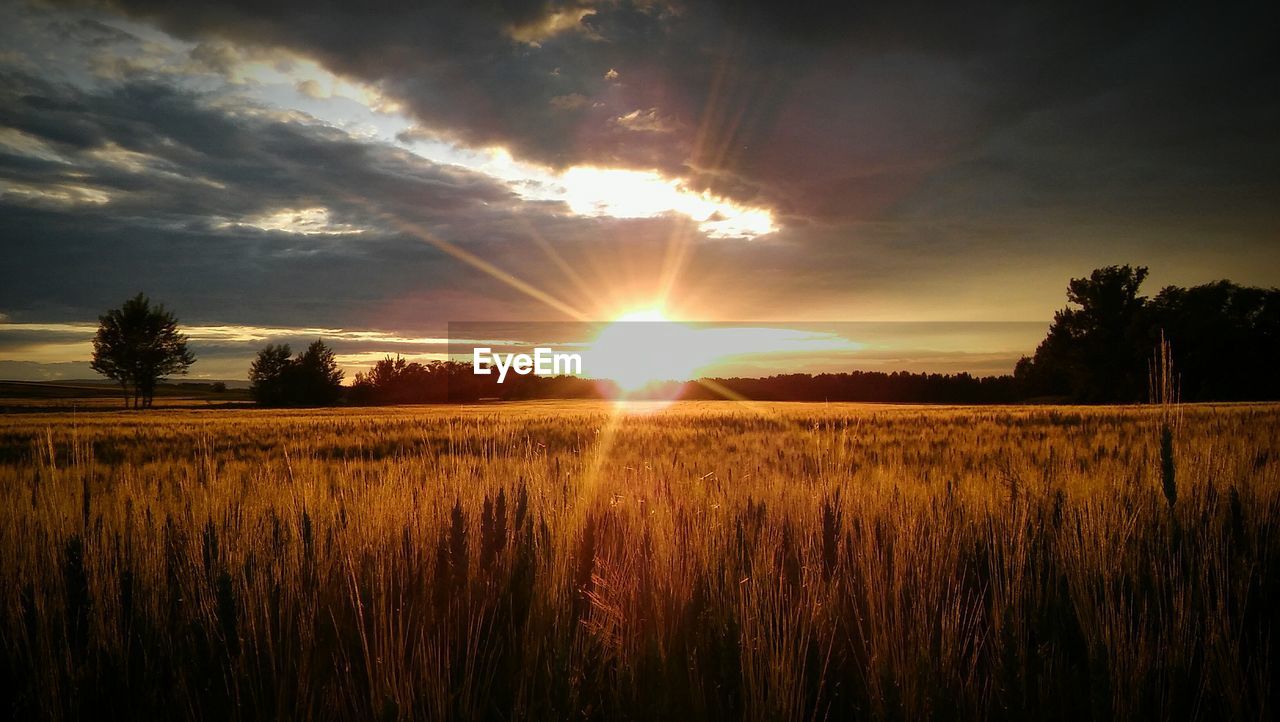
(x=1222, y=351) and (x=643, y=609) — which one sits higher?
(x=1222, y=351)

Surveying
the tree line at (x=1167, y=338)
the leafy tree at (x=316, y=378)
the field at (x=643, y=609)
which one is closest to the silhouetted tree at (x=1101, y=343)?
the tree line at (x=1167, y=338)

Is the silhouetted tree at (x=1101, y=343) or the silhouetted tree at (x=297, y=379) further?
the silhouetted tree at (x=297, y=379)

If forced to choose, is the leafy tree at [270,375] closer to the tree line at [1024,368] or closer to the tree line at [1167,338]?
the tree line at [1024,368]

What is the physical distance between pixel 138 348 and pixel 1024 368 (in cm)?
8840

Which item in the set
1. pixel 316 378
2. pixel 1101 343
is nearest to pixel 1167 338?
pixel 1101 343

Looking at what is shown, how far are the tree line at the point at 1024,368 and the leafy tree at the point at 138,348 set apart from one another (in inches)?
4.0

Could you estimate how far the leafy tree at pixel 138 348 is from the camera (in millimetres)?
59312

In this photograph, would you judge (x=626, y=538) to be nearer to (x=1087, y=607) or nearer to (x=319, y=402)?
(x=1087, y=607)

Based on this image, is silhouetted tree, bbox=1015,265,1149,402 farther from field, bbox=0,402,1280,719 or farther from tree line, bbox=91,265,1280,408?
field, bbox=0,402,1280,719

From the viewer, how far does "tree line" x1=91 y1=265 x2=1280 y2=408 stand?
45938 mm

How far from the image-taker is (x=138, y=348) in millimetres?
60031

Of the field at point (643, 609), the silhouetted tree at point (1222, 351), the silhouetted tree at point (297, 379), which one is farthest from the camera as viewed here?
the silhouetted tree at point (297, 379)

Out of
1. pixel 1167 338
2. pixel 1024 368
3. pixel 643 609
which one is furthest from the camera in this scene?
pixel 1024 368

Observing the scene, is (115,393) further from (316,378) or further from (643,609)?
(643,609)
